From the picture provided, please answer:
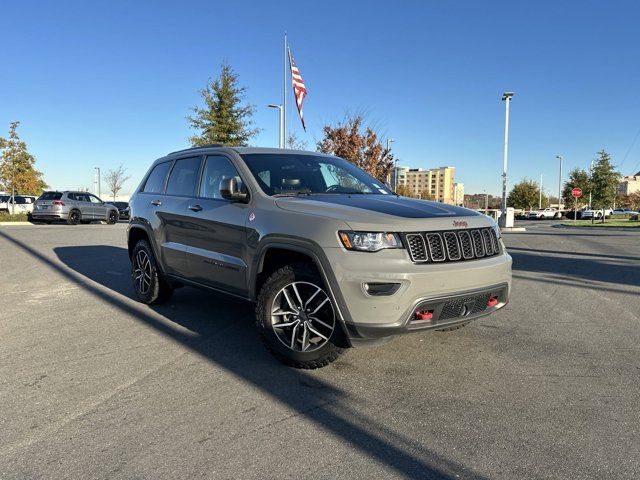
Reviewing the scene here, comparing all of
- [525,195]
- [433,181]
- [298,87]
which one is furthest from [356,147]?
[433,181]

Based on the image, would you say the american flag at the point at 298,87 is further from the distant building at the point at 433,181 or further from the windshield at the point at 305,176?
the distant building at the point at 433,181

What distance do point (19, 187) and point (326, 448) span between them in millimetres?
41549

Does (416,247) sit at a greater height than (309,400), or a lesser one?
greater

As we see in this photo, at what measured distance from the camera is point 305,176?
4812 millimetres

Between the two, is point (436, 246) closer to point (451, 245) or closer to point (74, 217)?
point (451, 245)

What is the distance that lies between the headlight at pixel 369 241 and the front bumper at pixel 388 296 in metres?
0.04

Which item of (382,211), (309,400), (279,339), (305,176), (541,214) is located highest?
(305,176)

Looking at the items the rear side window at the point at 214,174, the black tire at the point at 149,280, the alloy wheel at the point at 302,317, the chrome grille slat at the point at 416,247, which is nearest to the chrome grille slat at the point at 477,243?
the chrome grille slat at the point at 416,247

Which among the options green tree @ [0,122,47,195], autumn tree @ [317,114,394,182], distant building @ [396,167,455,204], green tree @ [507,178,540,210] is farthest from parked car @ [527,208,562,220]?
green tree @ [0,122,47,195]

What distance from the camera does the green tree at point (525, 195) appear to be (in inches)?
3034

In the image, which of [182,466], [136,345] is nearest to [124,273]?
[136,345]

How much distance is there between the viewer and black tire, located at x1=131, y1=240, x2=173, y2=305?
5.88 metres

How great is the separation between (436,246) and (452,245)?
0.18m

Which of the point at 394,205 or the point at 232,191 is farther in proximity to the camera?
the point at 232,191
